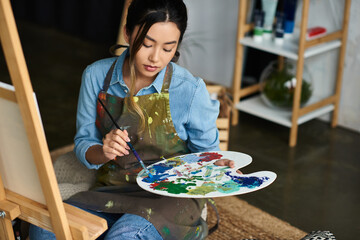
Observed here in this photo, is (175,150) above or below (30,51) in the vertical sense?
above

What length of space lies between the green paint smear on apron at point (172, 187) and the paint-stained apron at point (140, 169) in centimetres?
15

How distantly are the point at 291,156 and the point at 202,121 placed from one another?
1.37 meters

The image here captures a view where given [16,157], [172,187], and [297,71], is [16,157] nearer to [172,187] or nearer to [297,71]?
[172,187]

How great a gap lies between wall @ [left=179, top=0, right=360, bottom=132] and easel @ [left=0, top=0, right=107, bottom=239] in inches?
75.4

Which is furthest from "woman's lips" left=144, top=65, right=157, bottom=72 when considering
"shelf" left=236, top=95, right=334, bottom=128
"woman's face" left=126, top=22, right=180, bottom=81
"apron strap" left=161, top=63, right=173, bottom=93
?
"shelf" left=236, top=95, right=334, bottom=128

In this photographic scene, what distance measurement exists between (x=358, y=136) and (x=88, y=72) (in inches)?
80.2

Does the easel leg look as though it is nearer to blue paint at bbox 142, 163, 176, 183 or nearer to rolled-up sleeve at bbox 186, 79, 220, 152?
blue paint at bbox 142, 163, 176, 183

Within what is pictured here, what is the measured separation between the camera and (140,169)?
1.73 metres

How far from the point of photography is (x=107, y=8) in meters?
4.65

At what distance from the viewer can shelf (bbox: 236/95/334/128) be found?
121 inches

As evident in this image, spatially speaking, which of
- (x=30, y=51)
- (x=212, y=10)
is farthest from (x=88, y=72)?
(x=30, y=51)

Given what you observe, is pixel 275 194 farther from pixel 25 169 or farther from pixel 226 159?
pixel 25 169

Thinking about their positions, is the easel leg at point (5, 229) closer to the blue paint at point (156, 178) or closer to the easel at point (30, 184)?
the easel at point (30, 184)

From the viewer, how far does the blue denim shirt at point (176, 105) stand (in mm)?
1693
